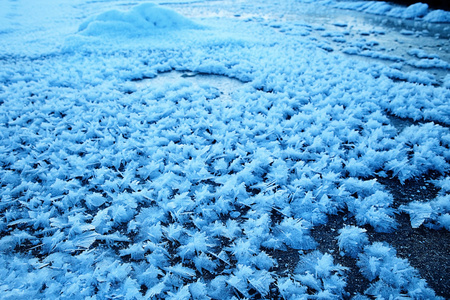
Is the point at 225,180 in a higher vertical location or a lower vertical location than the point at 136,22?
lower

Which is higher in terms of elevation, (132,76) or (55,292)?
(132,76)

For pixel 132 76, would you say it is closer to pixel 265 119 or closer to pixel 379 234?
pixel 265 119

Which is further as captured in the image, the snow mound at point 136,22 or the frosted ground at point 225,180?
the snow mound at point 136,22

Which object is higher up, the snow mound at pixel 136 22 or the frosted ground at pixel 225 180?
the snow mound at pixel 136 22

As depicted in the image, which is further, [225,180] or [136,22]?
[136,22]

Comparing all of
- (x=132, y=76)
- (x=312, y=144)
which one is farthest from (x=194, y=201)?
(x=132, y=76)
